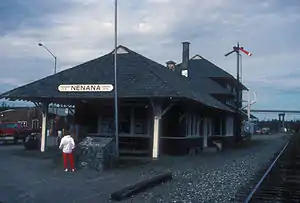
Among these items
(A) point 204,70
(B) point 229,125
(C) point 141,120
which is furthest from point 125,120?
(A) point 204,70

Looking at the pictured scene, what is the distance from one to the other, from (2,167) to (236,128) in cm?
3170

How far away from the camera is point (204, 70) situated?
49156 mm

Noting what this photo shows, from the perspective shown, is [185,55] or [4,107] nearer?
[185,55]

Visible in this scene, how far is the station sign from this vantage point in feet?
78.7

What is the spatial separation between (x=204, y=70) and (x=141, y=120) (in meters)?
23.8

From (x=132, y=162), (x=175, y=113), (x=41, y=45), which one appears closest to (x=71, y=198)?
(x=132, y=162)

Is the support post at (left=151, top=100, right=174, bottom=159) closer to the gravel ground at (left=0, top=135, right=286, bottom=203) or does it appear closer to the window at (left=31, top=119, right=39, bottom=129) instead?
the gravel ground at (left=0, top=135, right=286, bottom=203)

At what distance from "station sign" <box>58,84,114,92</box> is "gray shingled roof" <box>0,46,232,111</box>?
23 cm

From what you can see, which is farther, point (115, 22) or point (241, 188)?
point (115, 22)

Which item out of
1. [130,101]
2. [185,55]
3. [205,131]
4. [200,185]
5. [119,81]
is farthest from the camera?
[185,55]

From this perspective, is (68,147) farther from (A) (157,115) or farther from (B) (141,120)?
(B) (141,120)

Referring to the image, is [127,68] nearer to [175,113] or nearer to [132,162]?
[175,113]

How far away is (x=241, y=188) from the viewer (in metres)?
13.6

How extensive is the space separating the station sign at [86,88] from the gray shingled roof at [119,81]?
0.23m
